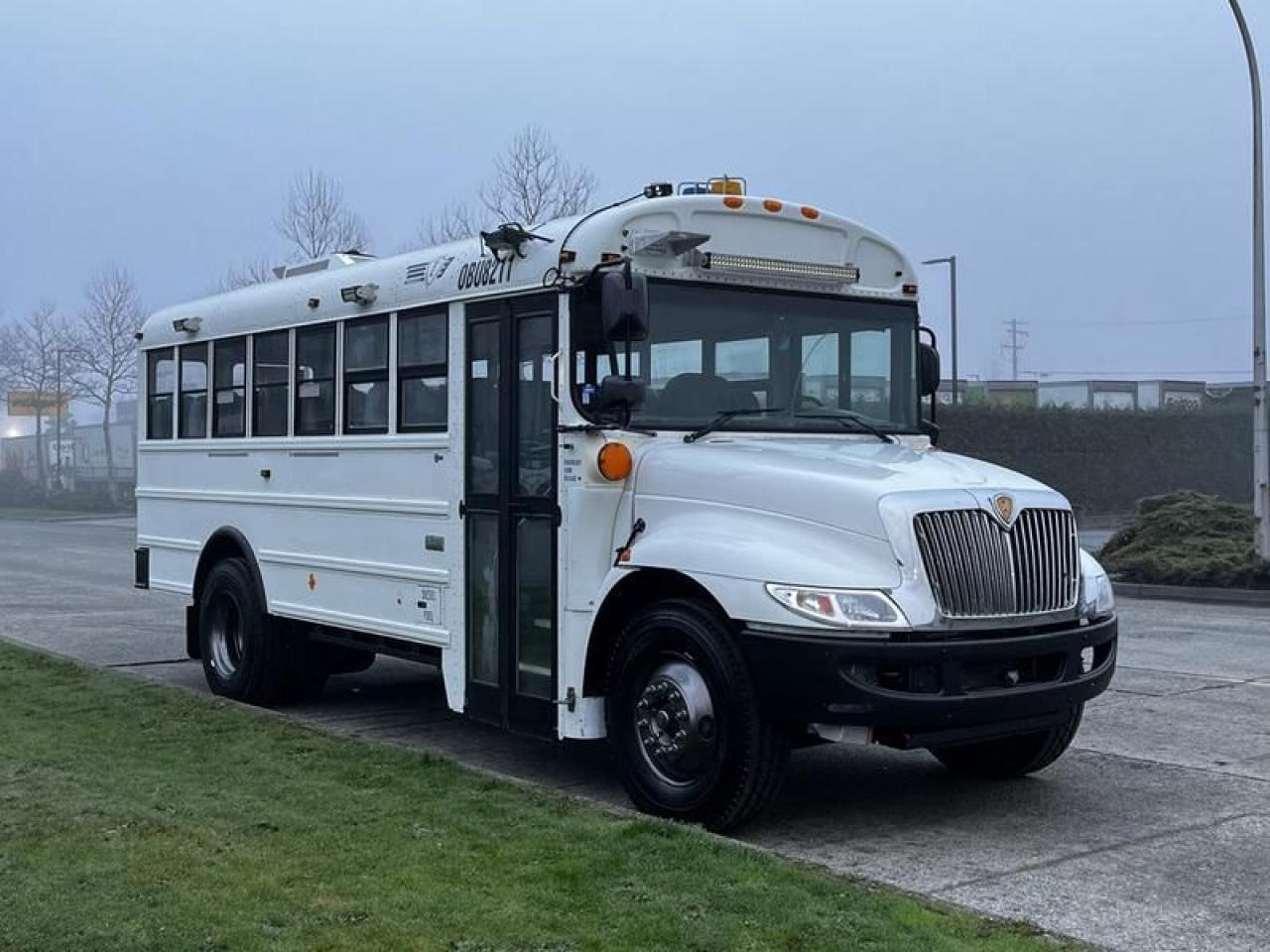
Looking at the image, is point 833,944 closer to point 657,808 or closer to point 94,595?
point 657,808

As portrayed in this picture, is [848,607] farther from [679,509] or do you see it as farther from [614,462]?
[614,462]

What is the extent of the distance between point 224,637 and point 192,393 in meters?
1.79

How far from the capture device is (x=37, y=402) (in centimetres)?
6072

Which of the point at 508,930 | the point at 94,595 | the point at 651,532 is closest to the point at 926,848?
the point at 651,532

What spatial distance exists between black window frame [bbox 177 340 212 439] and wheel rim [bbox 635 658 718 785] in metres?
5.13

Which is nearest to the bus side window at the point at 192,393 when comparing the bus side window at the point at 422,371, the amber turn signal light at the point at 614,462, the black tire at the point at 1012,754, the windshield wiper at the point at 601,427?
the bus side window at the point at 422,371

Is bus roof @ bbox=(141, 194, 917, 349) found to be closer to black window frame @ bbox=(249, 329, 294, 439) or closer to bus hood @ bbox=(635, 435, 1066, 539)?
black window frame @ bbox=(249, 329, 294, 439)

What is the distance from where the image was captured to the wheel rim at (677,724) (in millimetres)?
6133

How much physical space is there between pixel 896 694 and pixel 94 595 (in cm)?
1434

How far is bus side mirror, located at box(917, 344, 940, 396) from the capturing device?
7.62m

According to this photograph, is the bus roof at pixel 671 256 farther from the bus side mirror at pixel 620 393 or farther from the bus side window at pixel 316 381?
the bus side mirror at pixel 620 393

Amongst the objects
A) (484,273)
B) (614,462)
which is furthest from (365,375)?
(614,462)

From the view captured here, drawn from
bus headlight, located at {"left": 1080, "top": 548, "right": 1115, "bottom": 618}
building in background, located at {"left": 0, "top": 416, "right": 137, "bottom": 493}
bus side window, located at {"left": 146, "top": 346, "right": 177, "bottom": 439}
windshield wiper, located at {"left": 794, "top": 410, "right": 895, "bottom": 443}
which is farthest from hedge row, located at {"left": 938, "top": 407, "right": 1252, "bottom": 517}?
building in background, located at {"left": 0, "top": 416, "right": 137, "bottom": 493}

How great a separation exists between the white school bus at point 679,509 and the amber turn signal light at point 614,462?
0.01 metres
